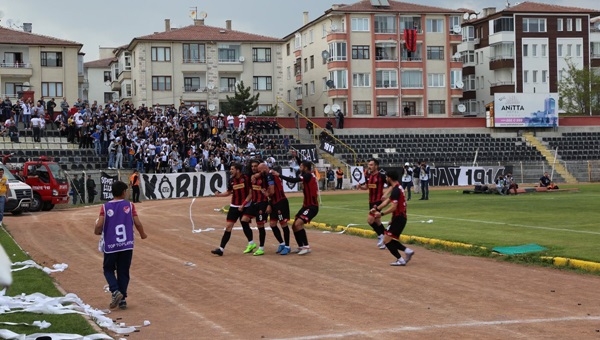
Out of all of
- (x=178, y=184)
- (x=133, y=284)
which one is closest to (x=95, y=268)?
(x=133, y=284)

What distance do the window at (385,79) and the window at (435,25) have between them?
19.6 feet

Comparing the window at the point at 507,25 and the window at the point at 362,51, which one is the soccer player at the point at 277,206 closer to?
the window at the point at 362,51

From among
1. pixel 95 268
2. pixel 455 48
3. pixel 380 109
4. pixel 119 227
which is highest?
pixel 455 48

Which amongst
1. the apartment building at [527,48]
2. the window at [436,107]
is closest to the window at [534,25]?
the apartment building at [527,48]

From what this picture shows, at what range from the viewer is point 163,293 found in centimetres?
1375

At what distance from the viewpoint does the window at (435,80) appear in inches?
3411

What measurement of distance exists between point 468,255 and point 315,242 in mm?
4552

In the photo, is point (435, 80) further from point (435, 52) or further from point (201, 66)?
point (201, 66)

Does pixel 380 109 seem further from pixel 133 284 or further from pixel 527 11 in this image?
pixel 133 284

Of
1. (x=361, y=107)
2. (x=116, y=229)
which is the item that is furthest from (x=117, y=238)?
(x=361, y=107)

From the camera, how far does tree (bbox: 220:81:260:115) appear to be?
8288cm

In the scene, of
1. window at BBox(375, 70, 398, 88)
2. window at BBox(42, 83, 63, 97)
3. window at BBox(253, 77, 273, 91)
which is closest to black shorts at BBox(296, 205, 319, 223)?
window at BBox(42, 83, 63, 97)

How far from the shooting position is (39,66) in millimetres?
76500

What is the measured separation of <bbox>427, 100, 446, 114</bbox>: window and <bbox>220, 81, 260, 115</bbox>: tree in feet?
54.8
